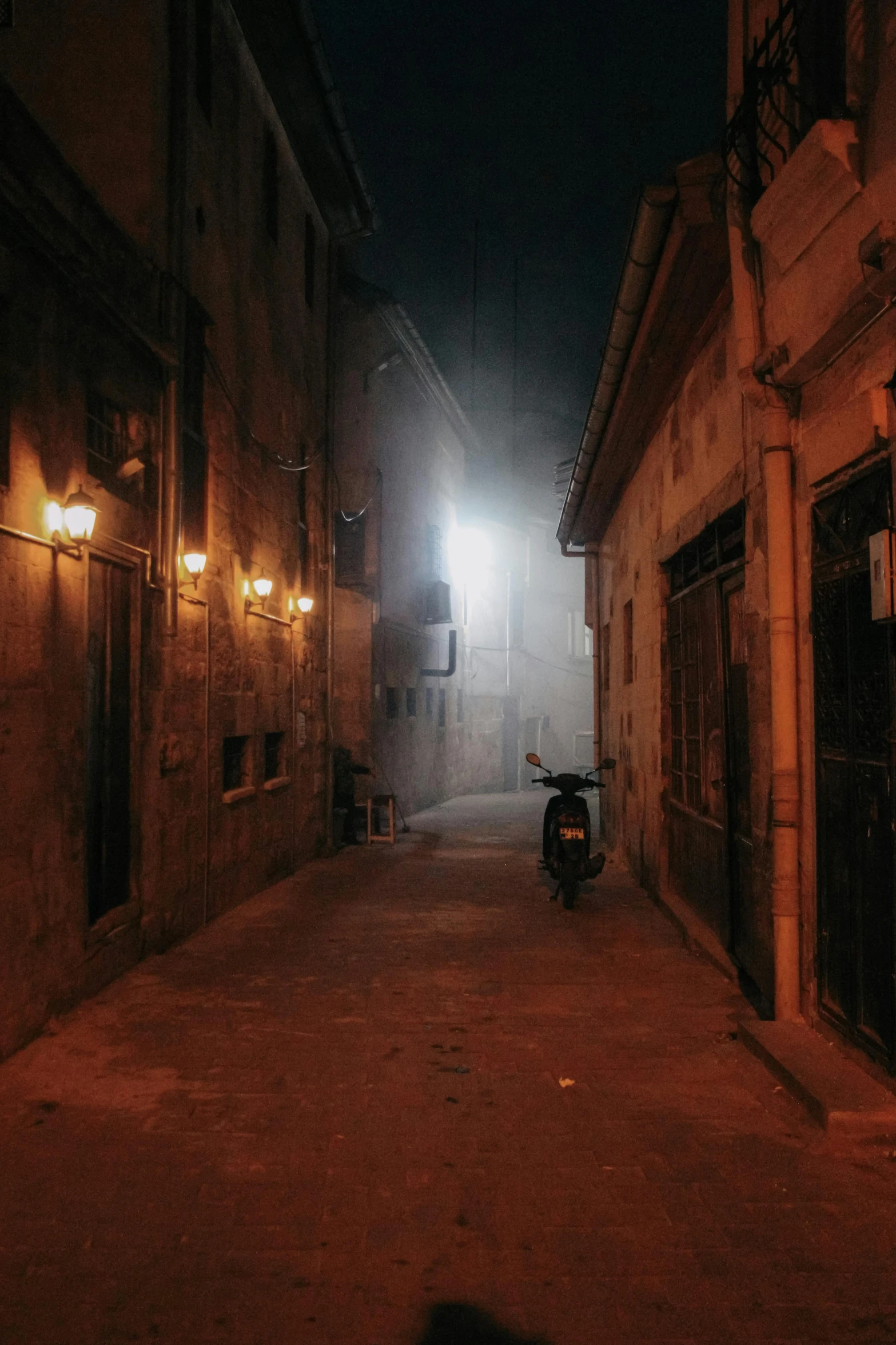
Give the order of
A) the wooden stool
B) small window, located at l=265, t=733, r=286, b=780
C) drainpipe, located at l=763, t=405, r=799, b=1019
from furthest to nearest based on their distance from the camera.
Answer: the wooden stool → small window, located at l=265, t=733, r=286, b=780 → drainpipe, located at l=763, t=405, r=799, b=1019

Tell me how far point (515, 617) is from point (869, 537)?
28.3 m

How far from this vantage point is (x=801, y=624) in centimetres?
511

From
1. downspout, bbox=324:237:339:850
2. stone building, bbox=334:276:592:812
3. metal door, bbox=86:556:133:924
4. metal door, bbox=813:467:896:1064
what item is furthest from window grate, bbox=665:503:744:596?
stone building, bbox=334:276:592:812

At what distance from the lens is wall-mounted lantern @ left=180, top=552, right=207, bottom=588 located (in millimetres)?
8016

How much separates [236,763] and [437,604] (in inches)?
531

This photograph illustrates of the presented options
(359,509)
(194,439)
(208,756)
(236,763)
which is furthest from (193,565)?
(359,509)

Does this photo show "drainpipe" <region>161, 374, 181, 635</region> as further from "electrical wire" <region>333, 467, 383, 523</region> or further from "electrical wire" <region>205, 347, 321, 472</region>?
"electrical wire" <region>333, 467, 383, 523</region>

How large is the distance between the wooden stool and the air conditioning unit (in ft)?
27.3

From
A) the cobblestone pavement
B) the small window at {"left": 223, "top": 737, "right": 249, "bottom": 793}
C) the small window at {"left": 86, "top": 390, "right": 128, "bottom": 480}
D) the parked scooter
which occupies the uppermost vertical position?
the small window at {"left": 86, "top": 390, "right": 128, "bottom": 480}

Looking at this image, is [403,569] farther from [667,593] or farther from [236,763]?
[667,593]

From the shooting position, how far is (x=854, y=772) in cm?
450

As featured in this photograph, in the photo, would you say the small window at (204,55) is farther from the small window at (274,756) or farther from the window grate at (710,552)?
the small window at (274,756)

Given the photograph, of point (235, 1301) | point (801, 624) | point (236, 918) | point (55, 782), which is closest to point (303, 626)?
point (236, 918)

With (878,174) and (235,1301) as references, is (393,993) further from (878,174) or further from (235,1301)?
(878,174)
